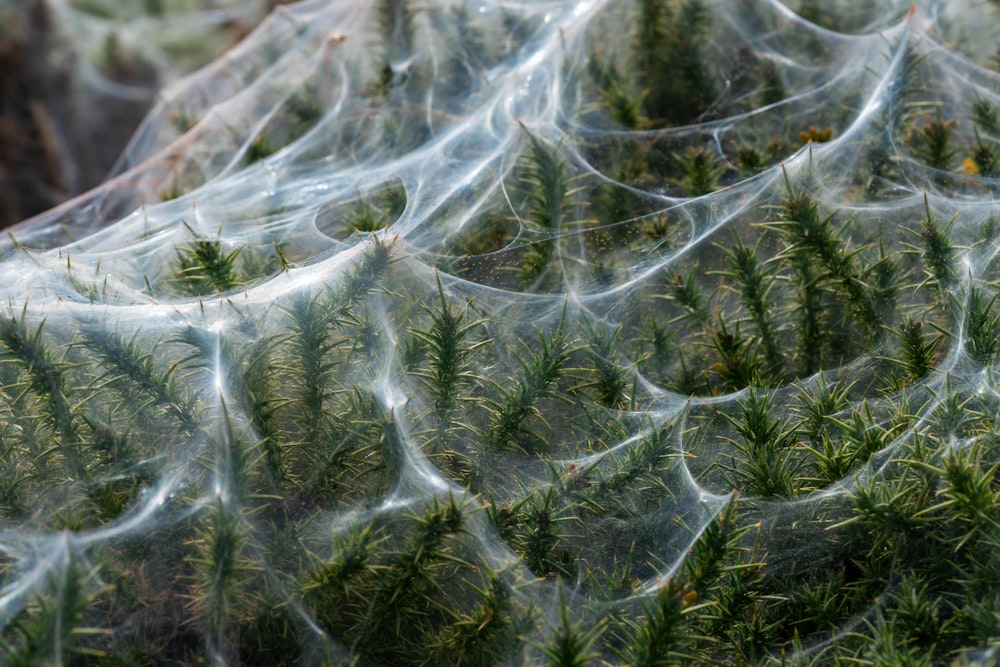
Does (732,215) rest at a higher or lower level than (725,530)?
higher

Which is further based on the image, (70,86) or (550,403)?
(70,86)

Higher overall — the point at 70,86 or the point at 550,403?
the point at 550,403

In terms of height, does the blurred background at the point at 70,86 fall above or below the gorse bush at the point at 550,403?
below

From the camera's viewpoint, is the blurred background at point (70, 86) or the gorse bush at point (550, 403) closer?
the gorse bush at point (550, 403)

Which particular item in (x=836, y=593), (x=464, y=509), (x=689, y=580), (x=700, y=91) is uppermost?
(x=700, y=91)

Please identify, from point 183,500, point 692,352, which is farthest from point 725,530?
point 183,500

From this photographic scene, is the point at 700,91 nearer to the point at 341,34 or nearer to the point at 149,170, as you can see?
the point at 341,34

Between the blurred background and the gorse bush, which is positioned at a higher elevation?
the gorse bush

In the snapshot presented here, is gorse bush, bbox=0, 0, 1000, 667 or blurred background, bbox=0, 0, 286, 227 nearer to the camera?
gorse bush, bbox=0, 0, 1000, 667
